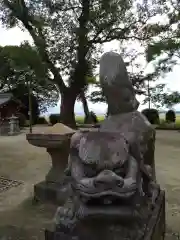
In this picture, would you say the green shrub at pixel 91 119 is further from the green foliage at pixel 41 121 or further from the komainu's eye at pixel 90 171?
the komainu's eye at pixel 90 171

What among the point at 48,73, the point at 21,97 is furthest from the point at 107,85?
the point at 21,97

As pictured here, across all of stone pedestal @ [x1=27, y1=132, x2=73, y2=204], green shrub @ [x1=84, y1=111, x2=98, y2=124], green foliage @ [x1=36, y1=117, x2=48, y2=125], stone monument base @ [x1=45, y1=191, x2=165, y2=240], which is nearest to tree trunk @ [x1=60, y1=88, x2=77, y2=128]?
green shrub @ [x1=84, y1=111, x2=98, y2=124]

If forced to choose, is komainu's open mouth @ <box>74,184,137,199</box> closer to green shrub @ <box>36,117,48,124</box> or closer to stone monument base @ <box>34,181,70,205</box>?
stone monument base @ <box>34,181,70,205</box>

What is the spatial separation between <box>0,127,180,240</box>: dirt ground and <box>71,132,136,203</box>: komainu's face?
1235mm

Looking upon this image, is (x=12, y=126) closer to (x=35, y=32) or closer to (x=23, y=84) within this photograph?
(x=35, y=32)

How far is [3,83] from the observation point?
1777cm

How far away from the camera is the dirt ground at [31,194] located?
9.10ft

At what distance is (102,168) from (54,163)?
220 cm

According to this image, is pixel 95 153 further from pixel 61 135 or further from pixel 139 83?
pixel 139 83

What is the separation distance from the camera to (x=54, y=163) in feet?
12.2

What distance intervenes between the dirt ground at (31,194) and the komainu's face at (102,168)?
4.05 ft

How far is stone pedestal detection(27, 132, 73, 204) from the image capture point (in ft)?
10.9

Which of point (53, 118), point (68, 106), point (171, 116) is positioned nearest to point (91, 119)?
point (53, 118)

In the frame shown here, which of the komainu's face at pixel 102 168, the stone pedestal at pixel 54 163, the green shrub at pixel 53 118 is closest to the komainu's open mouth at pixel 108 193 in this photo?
the komainu's face at pixel 102 168
